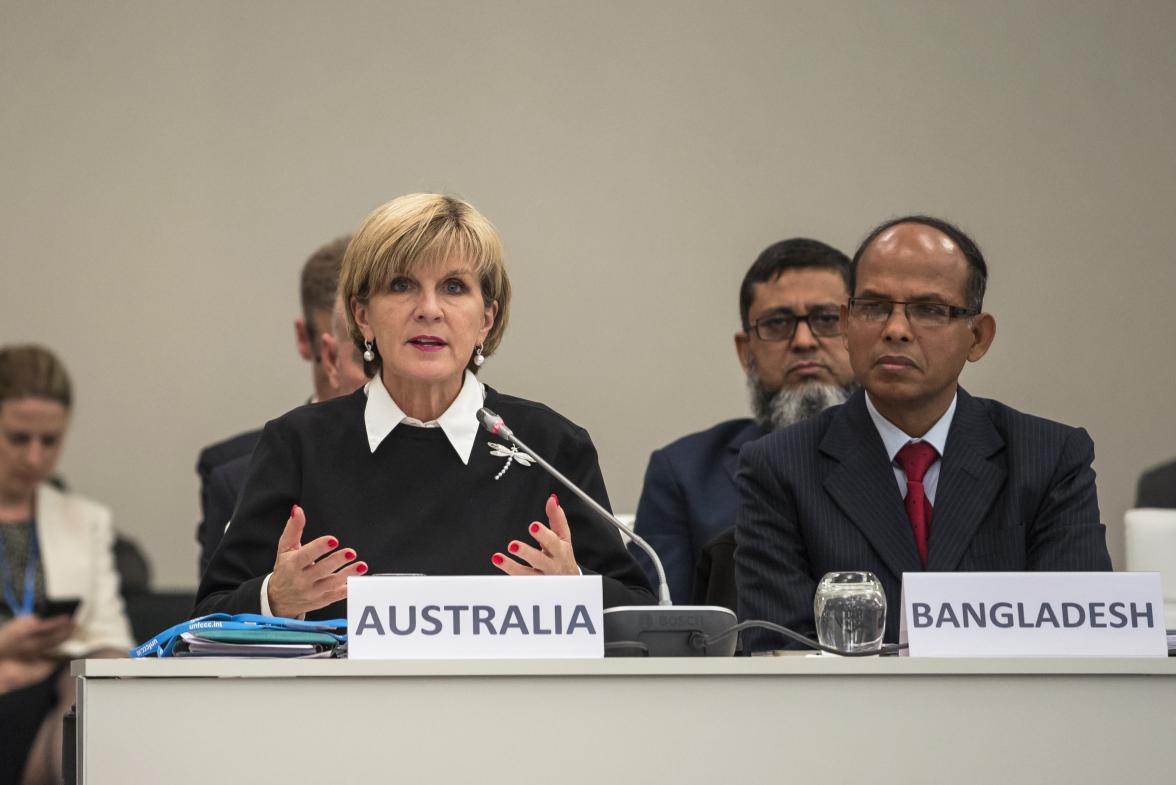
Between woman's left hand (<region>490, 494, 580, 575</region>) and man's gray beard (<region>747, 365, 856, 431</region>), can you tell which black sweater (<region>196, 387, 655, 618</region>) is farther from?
man's gray beard (<region>747, 365, 856, 431</region>)

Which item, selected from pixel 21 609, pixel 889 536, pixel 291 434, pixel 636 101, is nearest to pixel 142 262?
pixel 21 609

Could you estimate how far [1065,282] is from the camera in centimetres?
466

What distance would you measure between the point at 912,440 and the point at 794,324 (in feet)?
3.02

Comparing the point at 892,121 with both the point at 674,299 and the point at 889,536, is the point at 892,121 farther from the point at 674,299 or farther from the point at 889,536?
the point at 889,536

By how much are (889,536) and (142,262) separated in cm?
306

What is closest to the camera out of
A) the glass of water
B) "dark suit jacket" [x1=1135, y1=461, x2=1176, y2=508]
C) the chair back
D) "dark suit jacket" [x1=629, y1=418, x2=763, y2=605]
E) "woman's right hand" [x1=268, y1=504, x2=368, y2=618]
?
the glass of water

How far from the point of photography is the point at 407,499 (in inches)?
84.5

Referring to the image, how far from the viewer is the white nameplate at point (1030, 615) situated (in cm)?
152

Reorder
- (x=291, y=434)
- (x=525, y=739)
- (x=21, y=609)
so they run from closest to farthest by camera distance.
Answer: (x=525, y=739), (x=291, y=434), (x=21, y=609)

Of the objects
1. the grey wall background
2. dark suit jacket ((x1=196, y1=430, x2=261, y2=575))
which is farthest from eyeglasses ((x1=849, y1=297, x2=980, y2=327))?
the grey wall background

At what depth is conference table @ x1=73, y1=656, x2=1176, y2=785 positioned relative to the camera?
1438 millimetres

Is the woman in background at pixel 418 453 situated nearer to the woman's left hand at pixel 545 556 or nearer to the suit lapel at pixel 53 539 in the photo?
the woman's left hand at pixel 545 556

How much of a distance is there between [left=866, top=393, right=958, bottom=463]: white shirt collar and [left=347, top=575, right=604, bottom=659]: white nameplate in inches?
37.1

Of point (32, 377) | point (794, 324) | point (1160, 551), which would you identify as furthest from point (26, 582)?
point (1160, 551)
